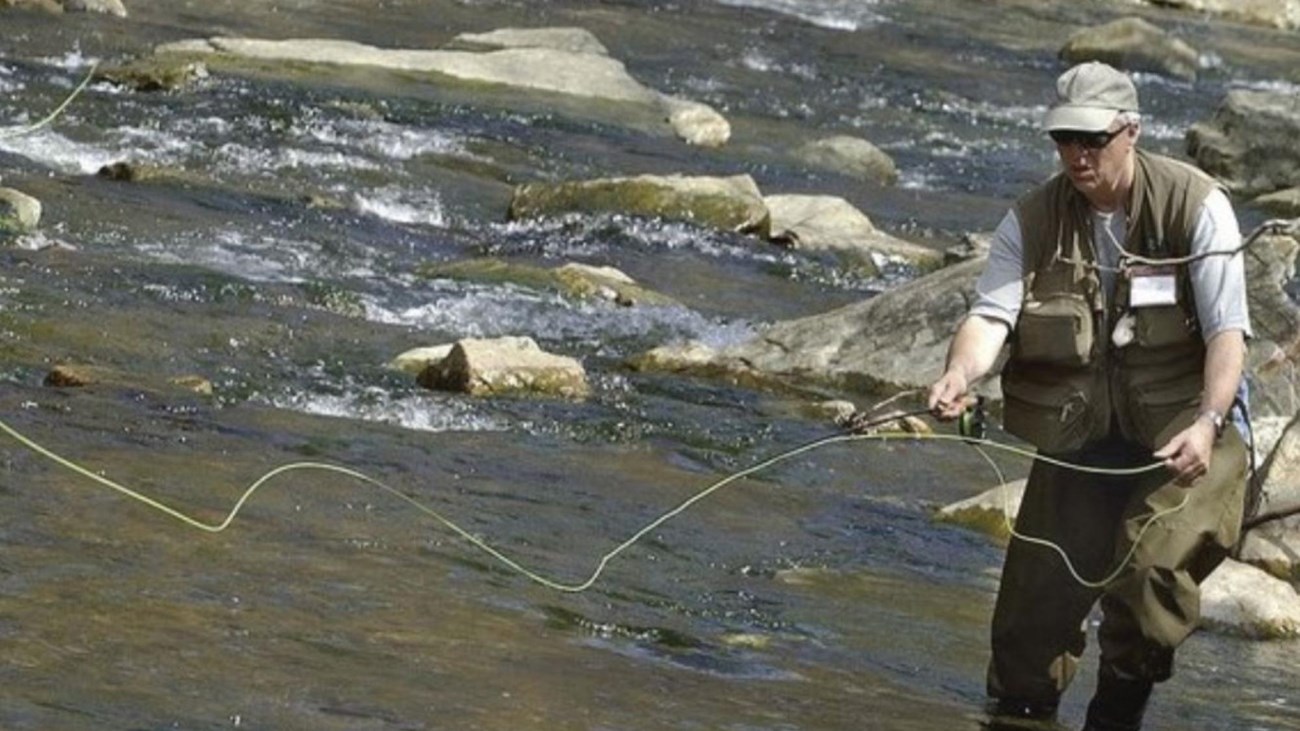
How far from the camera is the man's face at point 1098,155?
5949 mm

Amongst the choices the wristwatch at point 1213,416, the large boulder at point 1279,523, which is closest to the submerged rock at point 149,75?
the large boulder at point 1279,523

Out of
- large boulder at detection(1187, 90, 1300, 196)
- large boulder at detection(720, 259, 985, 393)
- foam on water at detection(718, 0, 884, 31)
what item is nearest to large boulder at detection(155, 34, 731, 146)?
large boulder at detection(1187, 90, 1300, 196)

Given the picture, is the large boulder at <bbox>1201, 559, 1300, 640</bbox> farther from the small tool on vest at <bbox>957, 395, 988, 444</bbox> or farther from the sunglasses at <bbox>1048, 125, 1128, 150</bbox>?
the sunglasses at <bbox>1048, 125, 1128, 150</bbox>

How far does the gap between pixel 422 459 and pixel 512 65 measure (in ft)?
36.4

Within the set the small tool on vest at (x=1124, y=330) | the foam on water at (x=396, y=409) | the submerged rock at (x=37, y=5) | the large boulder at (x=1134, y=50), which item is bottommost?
the large boulder at (x=1134, y=50)

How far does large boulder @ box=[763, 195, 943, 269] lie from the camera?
15.6m

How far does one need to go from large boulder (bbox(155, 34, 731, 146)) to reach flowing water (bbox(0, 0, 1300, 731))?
32cm

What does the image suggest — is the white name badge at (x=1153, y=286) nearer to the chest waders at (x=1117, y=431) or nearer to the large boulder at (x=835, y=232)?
the chest waders at (x=1117, y=431)

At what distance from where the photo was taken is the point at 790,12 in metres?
27.4

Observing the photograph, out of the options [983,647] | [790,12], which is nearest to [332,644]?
[983,647]

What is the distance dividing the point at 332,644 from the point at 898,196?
39.1ft

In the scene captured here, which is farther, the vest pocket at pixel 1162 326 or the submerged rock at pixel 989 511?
the submerged rock at pixel 989 511

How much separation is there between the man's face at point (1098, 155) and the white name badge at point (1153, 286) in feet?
Answer: 0.63

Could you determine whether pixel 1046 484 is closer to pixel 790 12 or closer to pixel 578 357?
pixel 578 357
